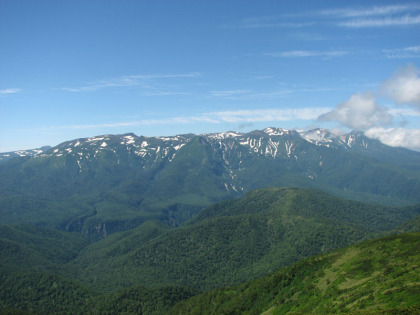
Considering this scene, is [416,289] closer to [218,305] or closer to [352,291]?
[352,291]

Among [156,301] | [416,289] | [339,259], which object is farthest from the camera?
[156,301]

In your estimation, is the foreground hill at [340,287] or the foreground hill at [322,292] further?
the foreground hill at [322,292]

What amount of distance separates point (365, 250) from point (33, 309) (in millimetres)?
189705

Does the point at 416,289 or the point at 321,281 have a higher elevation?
the point at 416,289

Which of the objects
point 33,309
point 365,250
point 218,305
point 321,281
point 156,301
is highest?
point 365,250

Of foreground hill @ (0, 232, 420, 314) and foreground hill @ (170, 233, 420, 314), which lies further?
foreground hill @ (0, 232, 420, 314)

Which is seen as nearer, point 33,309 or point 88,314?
point 88,314

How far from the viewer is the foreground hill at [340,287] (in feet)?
267

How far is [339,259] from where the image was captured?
125312mm

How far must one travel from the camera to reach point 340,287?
10331 cm

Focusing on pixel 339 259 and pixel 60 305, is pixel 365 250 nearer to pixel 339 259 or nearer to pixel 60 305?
pixel 339 259

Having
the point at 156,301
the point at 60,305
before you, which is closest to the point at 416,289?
the point at 156,301

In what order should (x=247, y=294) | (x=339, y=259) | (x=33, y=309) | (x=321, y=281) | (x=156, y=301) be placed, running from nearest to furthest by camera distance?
(x=321, y=281)
(x=339, y=259)
(x=247, y=294)
(x=156, y=301)
(x=33, y=309)

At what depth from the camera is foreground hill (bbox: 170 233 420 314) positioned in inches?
3206
